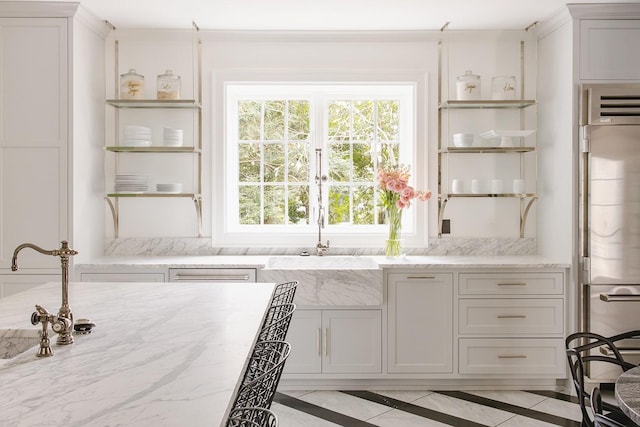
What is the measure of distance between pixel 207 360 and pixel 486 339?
103 inches

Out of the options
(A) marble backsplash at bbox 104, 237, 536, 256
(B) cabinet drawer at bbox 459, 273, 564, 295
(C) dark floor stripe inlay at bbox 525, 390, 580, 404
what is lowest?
(C) dark floor stripe inlay at bbox 525, 390, 580, 404

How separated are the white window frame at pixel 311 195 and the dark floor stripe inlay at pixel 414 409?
107 centimetres

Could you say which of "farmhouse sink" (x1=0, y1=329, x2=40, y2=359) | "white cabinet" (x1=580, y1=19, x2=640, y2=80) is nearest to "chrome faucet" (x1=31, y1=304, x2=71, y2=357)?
"farmhouse sink" (x1=0, y1=329, x2=40, y2=359)

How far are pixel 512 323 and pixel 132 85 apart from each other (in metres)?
2.98

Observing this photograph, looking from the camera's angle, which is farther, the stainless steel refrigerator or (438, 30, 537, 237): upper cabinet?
(438, 30, 537, 237): upper cabinet

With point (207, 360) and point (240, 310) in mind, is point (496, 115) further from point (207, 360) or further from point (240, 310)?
point (207, 360)

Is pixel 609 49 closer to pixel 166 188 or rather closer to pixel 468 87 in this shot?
pixel 468 87

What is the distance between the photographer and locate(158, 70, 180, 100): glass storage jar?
393 cm

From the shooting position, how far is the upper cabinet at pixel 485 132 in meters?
4.09

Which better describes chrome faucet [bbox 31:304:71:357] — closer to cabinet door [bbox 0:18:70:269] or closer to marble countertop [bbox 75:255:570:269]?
marble countertop [bbox 75:255:570:269]

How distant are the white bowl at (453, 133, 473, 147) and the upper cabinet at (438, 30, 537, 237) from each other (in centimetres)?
14

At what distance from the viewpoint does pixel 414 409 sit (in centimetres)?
335

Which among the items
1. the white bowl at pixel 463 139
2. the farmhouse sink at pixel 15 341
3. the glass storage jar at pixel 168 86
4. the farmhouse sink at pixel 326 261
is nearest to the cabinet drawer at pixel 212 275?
the farmhouse sink at pixel 326 261

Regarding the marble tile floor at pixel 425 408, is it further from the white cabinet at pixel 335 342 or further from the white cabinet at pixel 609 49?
the white cabinet at pixel 609 49
